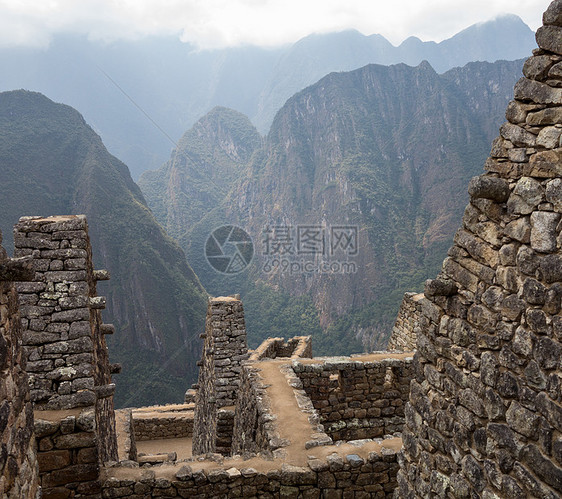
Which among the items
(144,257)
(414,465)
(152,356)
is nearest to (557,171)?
(414,465)

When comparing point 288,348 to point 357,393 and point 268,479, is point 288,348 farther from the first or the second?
point 268,479

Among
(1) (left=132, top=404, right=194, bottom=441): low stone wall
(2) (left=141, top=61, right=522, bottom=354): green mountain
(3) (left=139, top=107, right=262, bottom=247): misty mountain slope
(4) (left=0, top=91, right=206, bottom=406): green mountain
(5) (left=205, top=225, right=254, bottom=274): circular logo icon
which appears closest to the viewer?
(1) (left=132, top=404, right=194, bottom=441): low stone wall

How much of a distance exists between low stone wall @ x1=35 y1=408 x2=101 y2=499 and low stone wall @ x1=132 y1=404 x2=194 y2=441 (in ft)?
37.1

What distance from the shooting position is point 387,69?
5595 inches

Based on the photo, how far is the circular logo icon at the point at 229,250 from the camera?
107688 millimetres

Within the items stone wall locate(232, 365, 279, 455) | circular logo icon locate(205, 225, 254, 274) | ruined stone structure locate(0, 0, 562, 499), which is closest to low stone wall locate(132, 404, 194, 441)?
stone wall locate(232, 365, 279, 455)

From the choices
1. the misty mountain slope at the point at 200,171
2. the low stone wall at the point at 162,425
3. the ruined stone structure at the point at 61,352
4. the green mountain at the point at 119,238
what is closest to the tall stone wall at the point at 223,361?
the ruined stone structure at the point at 61,352

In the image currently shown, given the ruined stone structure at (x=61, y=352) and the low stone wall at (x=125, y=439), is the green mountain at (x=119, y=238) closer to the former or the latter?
the low stone wall at (x=125, y=439)

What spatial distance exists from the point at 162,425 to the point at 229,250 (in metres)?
93.4

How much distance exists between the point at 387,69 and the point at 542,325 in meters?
156

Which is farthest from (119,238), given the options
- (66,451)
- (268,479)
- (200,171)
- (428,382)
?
(428,382)

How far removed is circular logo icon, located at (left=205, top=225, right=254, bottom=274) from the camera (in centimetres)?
10769

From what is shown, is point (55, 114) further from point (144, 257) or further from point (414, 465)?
point (414, 465)

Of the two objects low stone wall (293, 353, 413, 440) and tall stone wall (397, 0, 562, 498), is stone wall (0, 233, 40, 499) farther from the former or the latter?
low stone wall (293, 353, 413, 440)
